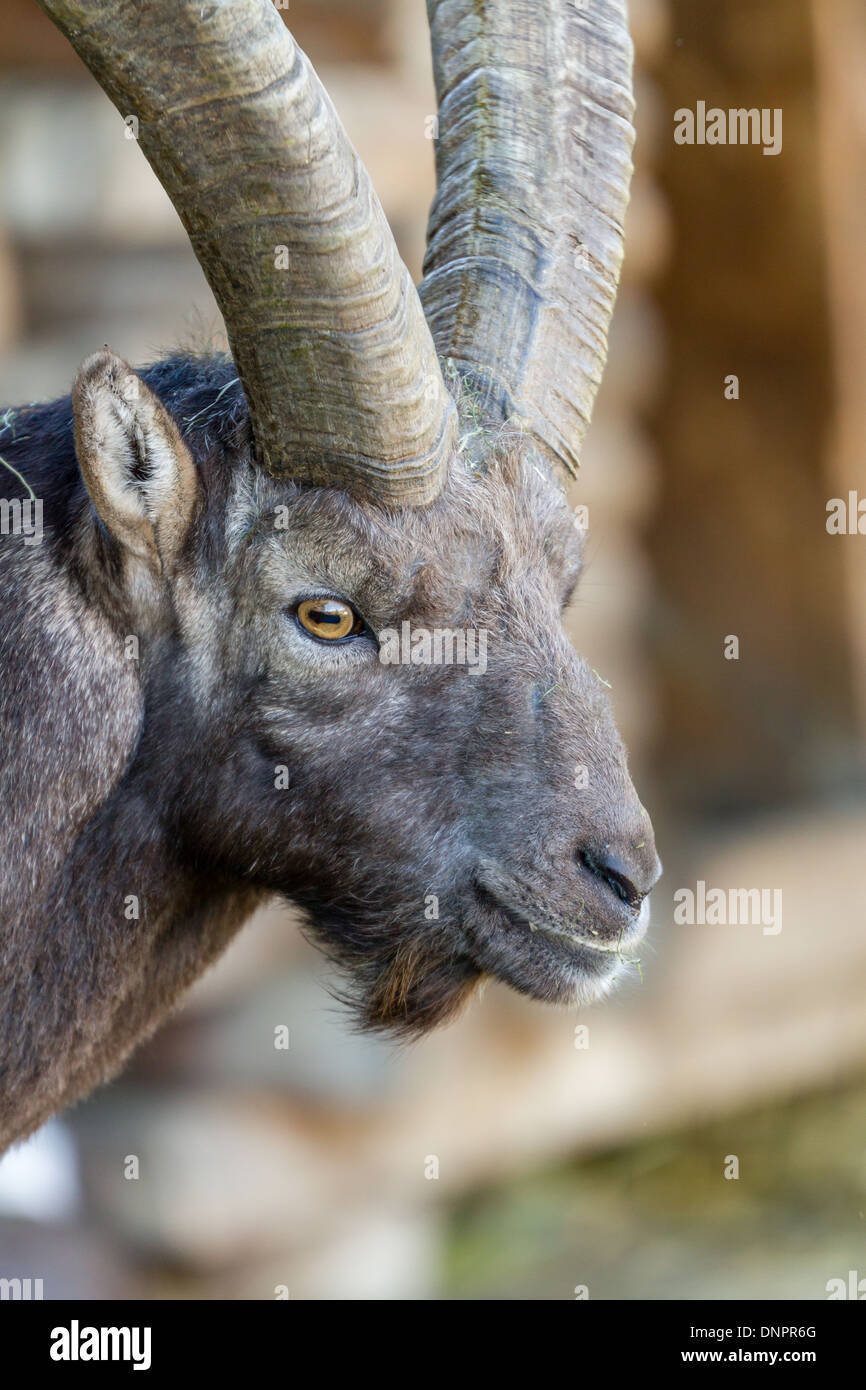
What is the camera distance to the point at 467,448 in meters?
3.74

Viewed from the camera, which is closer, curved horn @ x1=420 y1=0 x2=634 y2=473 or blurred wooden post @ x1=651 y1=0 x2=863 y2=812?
curved horn @ x1=420 y1=0 x2=634 y2=473

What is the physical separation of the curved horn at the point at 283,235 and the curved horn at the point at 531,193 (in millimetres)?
594

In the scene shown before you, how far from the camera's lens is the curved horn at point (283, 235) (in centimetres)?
291

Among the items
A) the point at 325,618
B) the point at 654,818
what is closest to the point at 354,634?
the point at 325,618

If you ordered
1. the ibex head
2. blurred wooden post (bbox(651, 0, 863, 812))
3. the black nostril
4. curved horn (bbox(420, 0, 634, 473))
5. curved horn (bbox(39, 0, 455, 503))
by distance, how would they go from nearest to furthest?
curved horn (bbox(39, 0, 455, 503))
the ibex head
the black nostril
curved horn (bbox(420, 0, 634, 473))
blurred wooden post (bbox(651, 0, 863, 812))

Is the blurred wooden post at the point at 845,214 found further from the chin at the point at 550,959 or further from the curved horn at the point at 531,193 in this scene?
the chin at the point at 550,959

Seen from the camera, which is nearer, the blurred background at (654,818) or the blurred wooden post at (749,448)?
the blurred background at (654,818)

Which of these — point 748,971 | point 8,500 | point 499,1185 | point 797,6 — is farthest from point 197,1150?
point 797,6

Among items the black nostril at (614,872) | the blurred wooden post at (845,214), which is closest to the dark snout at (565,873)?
the black nostril at (614,872)

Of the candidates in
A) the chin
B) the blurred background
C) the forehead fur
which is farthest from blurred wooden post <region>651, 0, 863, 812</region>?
the chin

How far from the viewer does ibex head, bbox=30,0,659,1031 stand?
10.8 ft

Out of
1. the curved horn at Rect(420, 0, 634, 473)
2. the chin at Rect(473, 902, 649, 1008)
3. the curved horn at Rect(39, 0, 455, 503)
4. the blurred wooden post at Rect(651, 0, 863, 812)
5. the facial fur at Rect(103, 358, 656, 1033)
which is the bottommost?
the chin at Rect(473, 902, 649, 1008)

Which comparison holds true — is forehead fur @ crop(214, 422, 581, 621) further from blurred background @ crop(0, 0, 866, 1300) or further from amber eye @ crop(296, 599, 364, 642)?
blurred background @ crop(0, 0, 866, 1300)

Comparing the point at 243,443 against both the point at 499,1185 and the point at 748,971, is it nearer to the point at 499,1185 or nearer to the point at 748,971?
the point at 748,971
